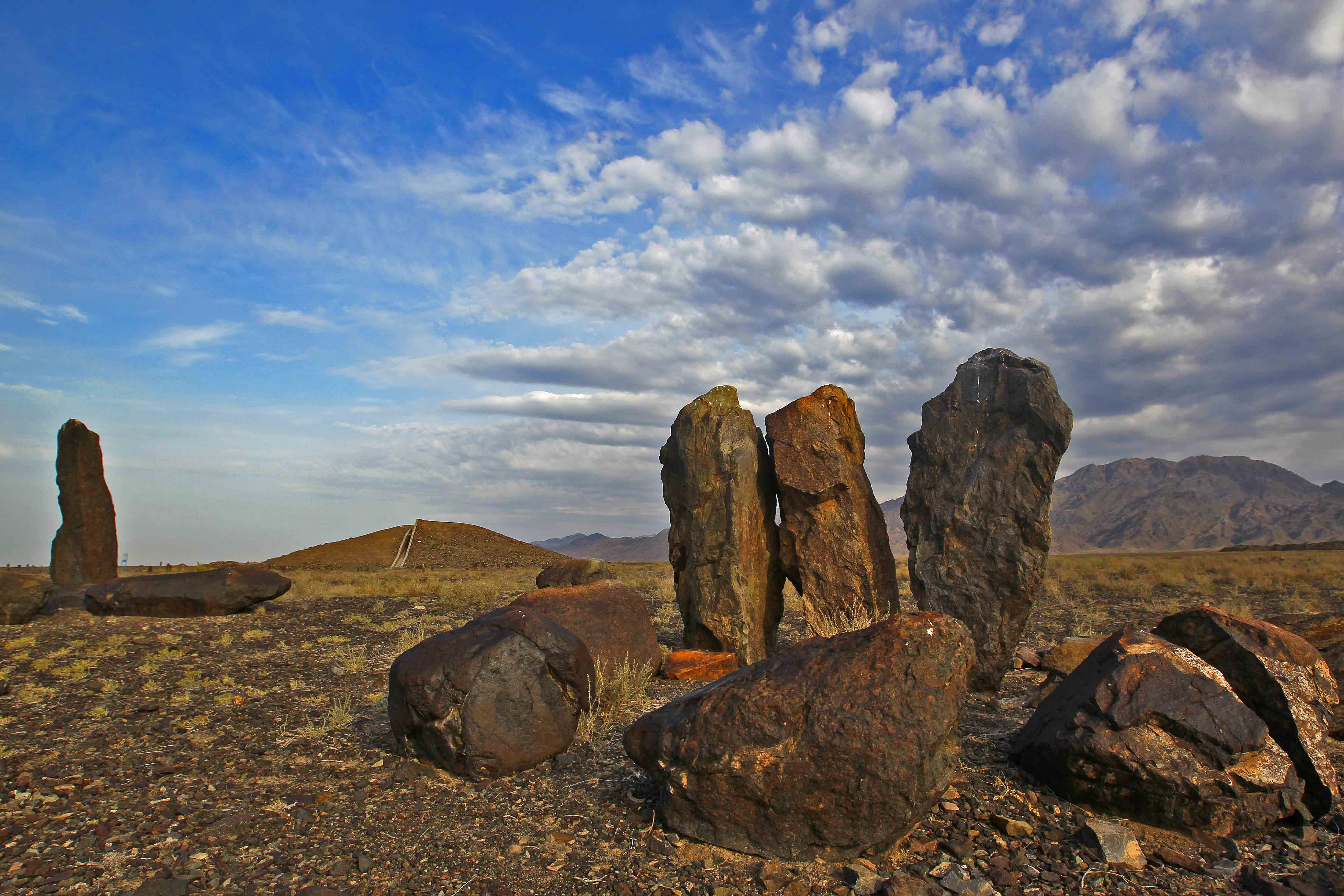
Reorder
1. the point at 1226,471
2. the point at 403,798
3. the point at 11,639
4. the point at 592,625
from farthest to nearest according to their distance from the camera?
the point at 1226,471 < the point at 11,639 < the point at 592,625 < the point at 403,798

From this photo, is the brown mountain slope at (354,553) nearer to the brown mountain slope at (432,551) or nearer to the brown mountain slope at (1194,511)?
the brown mountain slope at (432,551)

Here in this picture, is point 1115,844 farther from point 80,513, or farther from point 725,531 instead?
point 80,513

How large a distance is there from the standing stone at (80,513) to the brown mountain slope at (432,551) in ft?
57.0

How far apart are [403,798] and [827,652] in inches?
132

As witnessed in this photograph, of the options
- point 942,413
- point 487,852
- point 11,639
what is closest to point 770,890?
point 487,852

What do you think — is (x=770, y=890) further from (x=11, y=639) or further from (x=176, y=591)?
(x=176, y=591)

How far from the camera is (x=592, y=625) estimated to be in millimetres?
9633

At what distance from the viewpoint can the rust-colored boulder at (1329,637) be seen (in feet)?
23.2

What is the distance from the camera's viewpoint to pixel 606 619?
32.3 ft

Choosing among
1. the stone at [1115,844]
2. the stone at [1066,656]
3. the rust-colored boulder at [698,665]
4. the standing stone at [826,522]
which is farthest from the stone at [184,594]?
the stone at [1115,844]

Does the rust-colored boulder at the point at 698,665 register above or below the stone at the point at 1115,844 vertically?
above

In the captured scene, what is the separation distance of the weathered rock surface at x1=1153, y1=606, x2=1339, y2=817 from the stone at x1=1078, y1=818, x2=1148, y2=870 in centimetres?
135

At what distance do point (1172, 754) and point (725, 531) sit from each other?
634cm

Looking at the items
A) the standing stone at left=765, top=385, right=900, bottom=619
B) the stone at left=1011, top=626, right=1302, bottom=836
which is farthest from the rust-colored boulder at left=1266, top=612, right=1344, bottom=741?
the standing stone at left=765, top=385, right=900, bottom=619
